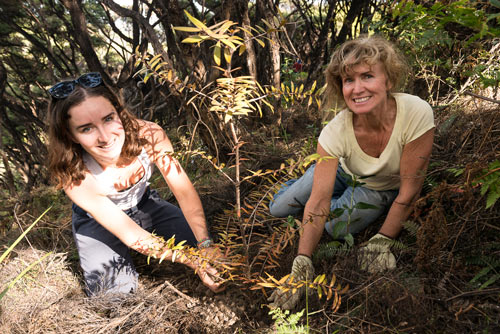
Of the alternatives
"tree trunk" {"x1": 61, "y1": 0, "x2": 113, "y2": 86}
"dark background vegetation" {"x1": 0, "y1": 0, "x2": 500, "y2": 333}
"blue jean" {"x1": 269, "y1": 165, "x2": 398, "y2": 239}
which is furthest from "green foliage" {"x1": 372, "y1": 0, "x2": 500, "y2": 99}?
"tree trunk" {"x1": 61, "y1": 0, "x2": 113, "y2": 86}


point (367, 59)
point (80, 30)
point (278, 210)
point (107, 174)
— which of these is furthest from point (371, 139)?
point (80, 30)

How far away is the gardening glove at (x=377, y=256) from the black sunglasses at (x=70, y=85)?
6.05ft

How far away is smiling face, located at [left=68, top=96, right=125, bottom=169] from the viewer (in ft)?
6.13

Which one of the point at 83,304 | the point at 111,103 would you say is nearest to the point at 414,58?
the point at 111,103

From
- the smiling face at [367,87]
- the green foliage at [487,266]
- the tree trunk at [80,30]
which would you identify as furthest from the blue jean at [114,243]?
the tree trunk at [80,30]

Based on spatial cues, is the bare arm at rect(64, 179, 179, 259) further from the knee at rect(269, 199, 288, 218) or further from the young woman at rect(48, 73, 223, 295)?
the knee at rect(269, 199, 288, 218)

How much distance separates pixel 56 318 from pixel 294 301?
135 cm

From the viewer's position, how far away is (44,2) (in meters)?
5.33

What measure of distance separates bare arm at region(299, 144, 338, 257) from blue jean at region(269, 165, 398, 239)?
0.29 feet

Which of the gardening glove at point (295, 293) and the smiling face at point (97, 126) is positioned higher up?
the smiling face at point (97, 126)

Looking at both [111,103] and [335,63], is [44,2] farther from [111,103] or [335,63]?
[335,63]

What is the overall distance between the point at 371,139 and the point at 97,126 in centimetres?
160

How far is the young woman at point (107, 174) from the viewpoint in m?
1.89

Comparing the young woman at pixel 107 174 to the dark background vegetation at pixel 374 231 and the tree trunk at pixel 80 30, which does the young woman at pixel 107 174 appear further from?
the tree trunk at pixel 80 30
